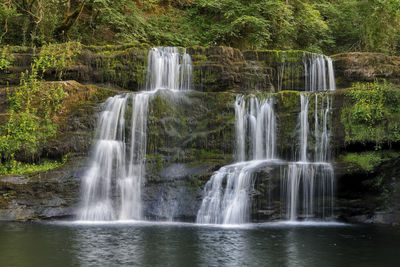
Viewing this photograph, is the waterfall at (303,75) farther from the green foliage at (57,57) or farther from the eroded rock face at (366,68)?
the green foliage at (57,57)

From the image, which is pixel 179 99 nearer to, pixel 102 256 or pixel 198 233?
pixel 198 233

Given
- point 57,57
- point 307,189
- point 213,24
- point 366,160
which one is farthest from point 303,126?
point 213,24

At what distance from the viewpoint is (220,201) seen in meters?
11.7

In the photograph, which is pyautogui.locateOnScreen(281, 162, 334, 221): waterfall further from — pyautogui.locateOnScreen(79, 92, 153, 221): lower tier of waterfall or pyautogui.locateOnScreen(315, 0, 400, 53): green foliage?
pyautogui.locateOnScreen(315, 0, 400, 53): green foliage

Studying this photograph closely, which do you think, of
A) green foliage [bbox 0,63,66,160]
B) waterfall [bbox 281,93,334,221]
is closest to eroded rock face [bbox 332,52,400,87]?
waterfall [bbox 281,93,334,221]

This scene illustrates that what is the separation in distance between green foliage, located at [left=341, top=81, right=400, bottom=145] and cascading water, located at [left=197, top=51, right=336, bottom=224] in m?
0.74

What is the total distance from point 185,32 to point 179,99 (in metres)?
8.73

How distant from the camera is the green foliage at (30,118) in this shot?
12781 mm

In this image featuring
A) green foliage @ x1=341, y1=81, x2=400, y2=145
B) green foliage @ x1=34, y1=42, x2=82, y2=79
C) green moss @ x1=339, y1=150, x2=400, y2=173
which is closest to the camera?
green moss @ x1=339, y1=150, x2=400, y2=173

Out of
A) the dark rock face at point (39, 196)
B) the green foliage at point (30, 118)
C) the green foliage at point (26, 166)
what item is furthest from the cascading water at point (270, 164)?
the green foliage at point (30, 118)

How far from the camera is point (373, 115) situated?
12.6 metres

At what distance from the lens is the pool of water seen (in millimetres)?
7297

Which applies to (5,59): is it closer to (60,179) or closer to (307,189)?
(60,179)

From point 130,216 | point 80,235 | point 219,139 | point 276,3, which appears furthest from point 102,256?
point 276,3
